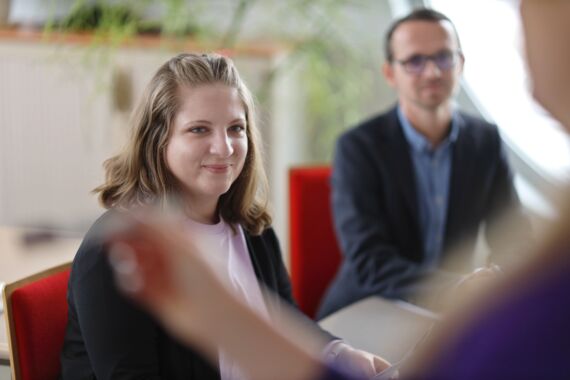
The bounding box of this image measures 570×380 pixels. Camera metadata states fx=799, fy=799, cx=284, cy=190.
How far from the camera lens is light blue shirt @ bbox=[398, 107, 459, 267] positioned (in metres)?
2.28

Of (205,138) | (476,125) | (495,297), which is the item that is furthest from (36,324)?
(476,125)

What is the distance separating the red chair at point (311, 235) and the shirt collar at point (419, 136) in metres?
0.27

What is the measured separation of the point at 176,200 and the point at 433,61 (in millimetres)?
1084

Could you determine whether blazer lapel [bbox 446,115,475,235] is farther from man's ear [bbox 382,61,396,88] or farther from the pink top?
the pink top

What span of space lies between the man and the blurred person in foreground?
1.56 metres

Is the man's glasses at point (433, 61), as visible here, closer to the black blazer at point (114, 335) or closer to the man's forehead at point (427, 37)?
Answer: the man's forehead at point (427, 37)

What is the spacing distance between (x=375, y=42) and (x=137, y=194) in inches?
90.5

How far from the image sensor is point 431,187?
2.29 metres

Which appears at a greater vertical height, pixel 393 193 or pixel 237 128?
pixel 237 128

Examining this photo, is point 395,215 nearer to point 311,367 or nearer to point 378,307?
point 378,307

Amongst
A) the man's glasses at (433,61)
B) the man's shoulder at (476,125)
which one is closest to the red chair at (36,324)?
the man's glasses at (433,61)

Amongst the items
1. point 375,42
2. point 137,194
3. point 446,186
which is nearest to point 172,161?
point 137,194

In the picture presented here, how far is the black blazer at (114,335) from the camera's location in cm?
127

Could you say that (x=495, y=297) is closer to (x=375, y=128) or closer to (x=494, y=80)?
(x=375, y=128)
